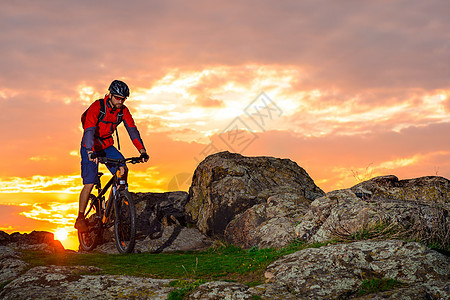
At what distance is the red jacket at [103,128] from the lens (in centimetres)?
1118

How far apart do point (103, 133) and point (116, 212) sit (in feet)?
7.44

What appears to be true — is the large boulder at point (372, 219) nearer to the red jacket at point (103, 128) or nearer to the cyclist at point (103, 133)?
the cyclist at point (103, 133)

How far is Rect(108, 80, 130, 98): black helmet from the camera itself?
11156 mm

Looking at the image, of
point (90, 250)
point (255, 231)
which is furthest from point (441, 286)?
point (90, 250)

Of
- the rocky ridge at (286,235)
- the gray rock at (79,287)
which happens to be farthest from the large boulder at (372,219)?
the gray rock at (79,287)

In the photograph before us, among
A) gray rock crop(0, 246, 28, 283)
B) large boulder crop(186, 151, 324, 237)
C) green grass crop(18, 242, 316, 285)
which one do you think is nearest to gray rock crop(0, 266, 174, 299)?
green grass crop(18, 242, 316, 285)

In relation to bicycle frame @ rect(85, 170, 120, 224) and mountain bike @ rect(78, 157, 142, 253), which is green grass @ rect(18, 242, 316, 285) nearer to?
mountain bike @ rect(78, 157, 142, 253)

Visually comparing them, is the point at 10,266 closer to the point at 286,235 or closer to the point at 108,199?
the point at 108,199

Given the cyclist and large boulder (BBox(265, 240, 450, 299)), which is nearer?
large boulder (BBox(265, 240, 450, 299))

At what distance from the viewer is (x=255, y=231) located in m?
11.5

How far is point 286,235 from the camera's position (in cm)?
1002

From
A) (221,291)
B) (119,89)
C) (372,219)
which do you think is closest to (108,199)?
(119,89)

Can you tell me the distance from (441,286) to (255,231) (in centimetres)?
607

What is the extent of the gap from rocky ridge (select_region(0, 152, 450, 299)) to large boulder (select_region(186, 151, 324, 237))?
4 cm
